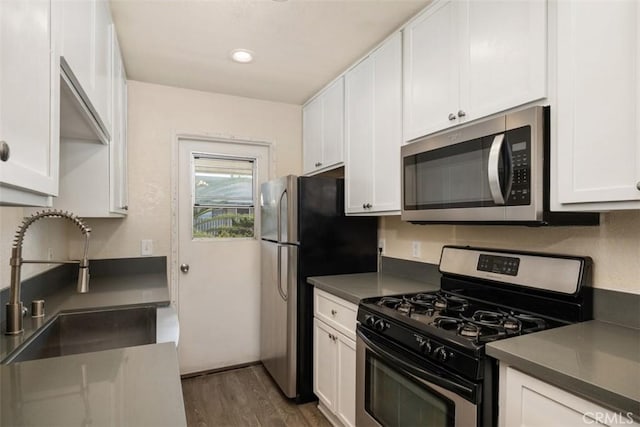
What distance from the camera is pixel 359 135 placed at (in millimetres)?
2350

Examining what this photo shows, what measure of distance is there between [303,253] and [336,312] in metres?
0.50

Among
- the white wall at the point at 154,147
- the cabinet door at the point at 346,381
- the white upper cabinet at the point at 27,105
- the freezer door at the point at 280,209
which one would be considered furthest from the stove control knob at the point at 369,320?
the white wall at the point at 154,147

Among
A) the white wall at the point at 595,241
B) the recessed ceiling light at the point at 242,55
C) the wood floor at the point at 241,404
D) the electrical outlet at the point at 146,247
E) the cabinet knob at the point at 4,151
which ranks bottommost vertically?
the wood floor at the point at 241,404

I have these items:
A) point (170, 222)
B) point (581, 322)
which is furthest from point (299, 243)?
point (581, 322)

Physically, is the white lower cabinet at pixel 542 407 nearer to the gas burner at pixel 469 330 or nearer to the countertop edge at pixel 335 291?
the gas burner at pixel 469 330

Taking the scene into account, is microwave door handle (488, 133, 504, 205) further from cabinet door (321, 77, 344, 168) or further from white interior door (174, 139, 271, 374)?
white interior door (174, 139, 271, 374)

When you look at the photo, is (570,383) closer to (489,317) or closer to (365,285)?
(489,317)

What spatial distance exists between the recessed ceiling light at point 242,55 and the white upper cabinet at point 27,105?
1508 mm

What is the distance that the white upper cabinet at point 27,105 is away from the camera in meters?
0.64

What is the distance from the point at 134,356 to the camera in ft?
3.43

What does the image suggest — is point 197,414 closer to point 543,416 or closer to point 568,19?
point 543,416

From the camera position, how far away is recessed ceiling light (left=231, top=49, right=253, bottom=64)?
2258mm

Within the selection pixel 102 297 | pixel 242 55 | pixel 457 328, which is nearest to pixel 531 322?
pixel 457 328

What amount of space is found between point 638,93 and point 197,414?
2790 mm
